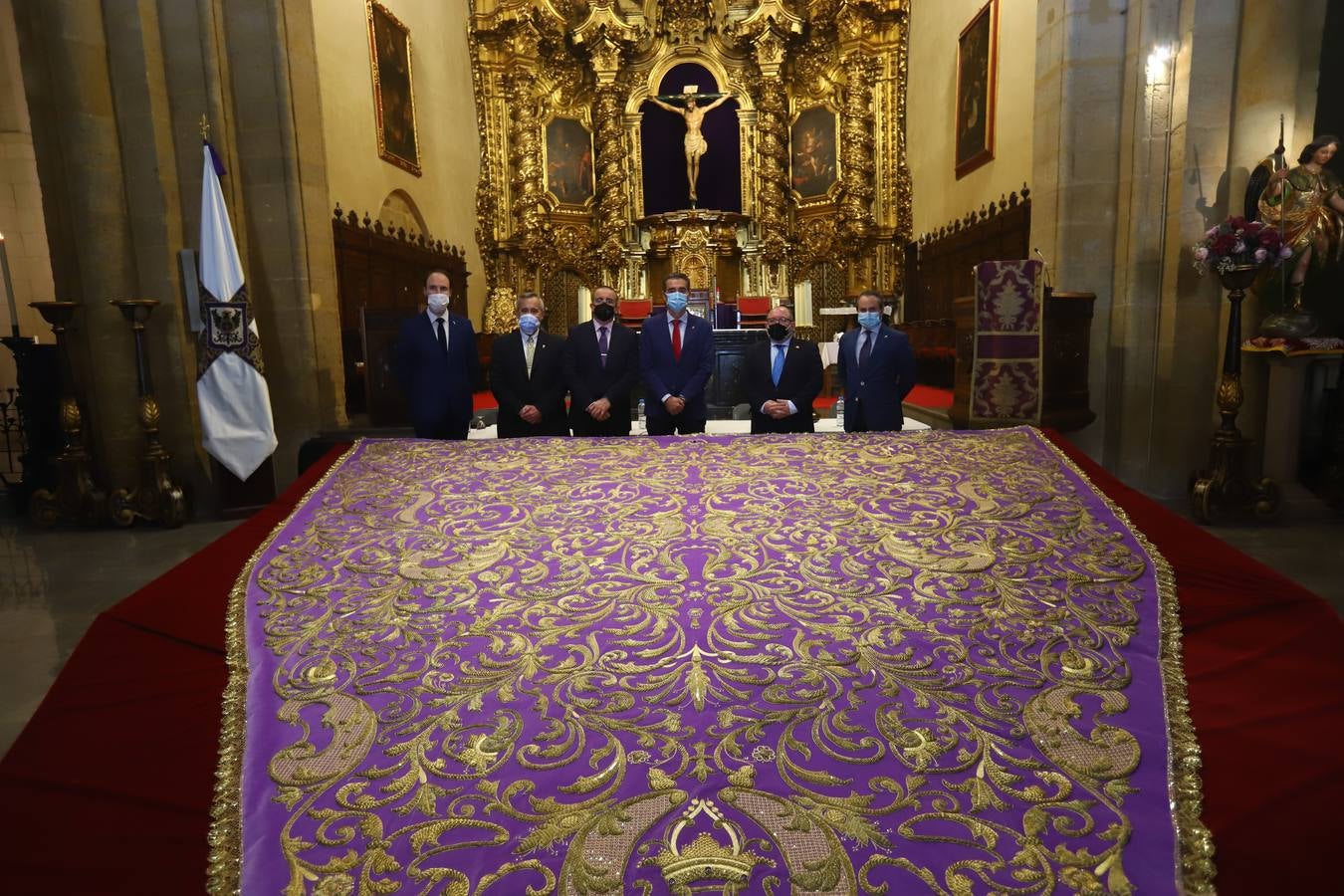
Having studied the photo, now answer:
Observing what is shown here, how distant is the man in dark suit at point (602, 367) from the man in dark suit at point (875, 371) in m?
1.32

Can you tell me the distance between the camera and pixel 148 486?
217 inches

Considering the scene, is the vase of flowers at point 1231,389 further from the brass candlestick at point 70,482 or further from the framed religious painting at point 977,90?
the brass candlestick at point 70,482

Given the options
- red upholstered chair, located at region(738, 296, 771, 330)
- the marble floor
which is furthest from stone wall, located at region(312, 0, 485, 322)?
red upholstered chair, located at region(738, 296, 771, 330)

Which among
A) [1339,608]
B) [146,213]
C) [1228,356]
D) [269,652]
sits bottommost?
[1339,608]

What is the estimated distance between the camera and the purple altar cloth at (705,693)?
1.11 meters

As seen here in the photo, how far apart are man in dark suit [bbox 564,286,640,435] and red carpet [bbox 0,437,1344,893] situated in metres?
2.82

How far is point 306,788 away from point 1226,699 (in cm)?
163

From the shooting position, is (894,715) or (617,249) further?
(617,249)

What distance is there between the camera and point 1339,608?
3.63 m

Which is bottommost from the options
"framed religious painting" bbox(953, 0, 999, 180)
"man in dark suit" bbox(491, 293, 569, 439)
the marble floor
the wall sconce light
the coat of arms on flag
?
the marble floor

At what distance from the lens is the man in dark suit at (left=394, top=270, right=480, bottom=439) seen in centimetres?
457

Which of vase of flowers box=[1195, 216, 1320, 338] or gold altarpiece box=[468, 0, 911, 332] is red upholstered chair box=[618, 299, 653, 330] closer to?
gold altarpiece box=[468, 0, 911, 332]

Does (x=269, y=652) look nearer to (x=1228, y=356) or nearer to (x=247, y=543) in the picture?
(x=247, y=543)

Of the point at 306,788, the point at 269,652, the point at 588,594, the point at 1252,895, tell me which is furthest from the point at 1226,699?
the point at 269,652
